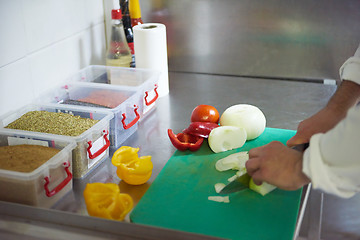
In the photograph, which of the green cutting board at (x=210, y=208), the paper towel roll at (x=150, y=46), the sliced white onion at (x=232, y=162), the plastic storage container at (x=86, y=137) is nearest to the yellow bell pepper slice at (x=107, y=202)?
the green cutting board at (x=210, y=208)

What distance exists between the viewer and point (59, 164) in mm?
907

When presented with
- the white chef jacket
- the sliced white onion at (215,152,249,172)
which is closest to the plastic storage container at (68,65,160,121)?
the sliced white onion at (215,152,249,172)

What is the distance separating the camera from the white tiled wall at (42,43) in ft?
3.72

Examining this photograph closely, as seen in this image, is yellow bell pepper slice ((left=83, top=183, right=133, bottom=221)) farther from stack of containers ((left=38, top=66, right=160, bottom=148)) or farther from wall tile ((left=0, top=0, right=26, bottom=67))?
wall tile ((left=0, top=0, right=26, bottom=67))

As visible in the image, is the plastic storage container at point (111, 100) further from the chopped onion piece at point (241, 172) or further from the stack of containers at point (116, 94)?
the chopped onion piece at point (241, 172)

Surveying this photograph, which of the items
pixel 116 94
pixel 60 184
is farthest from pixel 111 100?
pixel 60 184

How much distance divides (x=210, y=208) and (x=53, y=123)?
45cm

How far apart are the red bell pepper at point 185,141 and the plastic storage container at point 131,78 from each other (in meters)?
0.22

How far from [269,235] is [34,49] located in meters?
0.84

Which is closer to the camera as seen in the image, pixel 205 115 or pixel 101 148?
pixel 101 148

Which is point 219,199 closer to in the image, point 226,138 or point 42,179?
point 226,138

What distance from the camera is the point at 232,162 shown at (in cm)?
101

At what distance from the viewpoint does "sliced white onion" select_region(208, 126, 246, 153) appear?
109 centimetres

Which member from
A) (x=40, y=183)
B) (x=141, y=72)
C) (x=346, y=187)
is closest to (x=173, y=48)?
(x=141, y=72)
